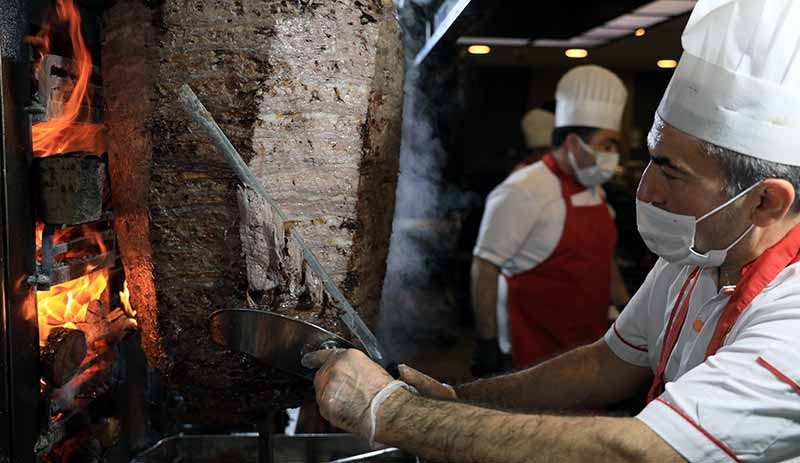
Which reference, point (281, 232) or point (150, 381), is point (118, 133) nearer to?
point (281, 232)

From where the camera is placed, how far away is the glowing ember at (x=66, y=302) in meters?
1.74

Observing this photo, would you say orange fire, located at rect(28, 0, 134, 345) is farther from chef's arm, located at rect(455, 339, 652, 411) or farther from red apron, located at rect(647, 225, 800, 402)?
red apron, located at rect(647, 225, 800, 402)

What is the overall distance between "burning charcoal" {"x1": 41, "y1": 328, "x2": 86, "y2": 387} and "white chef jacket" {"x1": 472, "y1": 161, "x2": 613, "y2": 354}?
2.31m

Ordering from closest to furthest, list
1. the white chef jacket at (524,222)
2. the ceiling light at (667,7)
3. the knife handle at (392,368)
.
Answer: the knife handle at (392,368) → the white chef jacket at (524,222) → the ceiling light at (667,7)

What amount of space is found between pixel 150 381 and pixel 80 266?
64 centimetres

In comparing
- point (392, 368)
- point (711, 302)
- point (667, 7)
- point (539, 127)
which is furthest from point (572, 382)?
point (667, 7)

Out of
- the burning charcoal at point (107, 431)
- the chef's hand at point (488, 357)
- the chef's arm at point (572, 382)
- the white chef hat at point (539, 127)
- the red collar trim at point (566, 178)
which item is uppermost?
the white chef hat at point (539, 127)

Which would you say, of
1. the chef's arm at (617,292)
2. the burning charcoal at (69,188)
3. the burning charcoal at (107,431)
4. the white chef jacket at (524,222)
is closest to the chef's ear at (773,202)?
the burning charcoal at (69,188)

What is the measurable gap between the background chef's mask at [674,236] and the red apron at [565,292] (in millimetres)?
1967

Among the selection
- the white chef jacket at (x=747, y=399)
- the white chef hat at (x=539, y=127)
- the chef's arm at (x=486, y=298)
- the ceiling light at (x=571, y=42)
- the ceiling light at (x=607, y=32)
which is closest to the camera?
the white chef jacket at (x=747, y=399)

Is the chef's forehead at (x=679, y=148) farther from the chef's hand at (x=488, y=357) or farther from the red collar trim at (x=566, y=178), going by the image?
the chef's hand at (x=488, y=357)

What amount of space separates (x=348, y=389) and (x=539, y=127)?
4288 millimetres

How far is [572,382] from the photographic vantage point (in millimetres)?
2182

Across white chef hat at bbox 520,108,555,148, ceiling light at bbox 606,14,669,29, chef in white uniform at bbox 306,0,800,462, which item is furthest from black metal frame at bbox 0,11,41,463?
ceiling light at bbox 606,14,669,29
